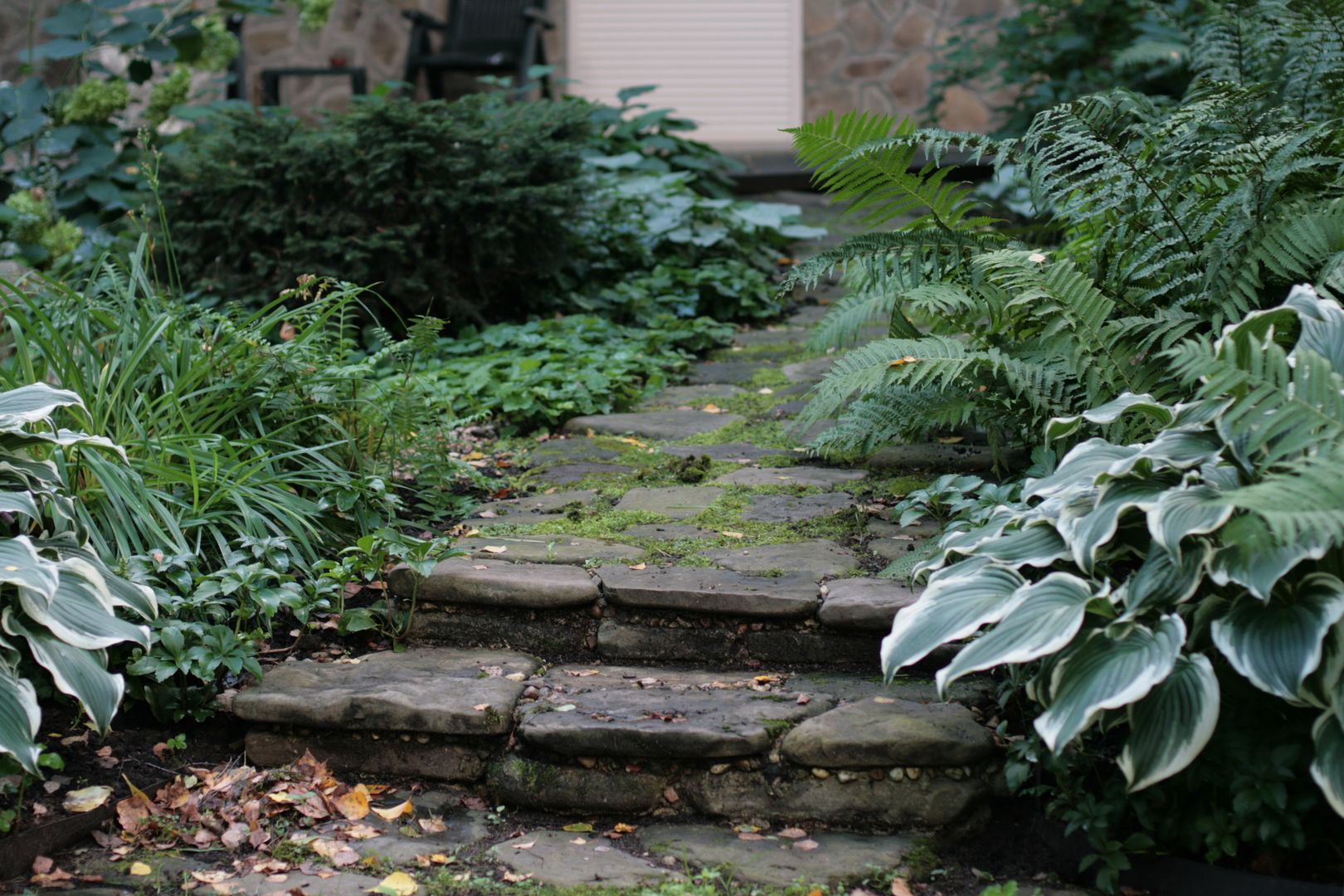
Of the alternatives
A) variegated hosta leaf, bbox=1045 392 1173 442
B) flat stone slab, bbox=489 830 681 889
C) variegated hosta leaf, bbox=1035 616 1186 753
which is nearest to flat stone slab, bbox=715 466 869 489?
variegated hosta leaf, bbox=1045 392 1173 442

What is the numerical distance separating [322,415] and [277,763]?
35.4 inches

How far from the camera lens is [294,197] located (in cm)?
428

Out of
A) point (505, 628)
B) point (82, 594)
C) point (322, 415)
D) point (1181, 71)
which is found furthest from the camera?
point (1181, 71)

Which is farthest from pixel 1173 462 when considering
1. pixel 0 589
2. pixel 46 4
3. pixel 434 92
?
pixel 46 4

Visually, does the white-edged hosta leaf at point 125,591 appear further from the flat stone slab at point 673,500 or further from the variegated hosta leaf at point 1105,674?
the variegated hosta leaf at point 1105,674

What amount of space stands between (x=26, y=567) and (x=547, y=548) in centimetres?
103

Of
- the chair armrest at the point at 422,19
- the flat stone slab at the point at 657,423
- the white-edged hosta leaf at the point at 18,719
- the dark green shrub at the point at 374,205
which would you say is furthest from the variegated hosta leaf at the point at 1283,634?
the chair armrest at the point at 422,19

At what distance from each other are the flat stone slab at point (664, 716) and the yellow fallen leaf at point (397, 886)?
33 cm

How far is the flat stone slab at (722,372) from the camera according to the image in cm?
394

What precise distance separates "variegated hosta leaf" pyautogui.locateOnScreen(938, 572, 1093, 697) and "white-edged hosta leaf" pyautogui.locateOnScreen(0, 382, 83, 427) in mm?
1578

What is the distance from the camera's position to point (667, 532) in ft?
8.66

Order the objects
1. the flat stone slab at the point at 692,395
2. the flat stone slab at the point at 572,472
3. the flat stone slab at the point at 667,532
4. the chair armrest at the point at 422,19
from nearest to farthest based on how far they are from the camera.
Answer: the flat stone slab at the point at 667,532 < the flat stone slab at the point at 572,472 < the flat stone slab at the point at 692,395 < the chair armrest at the point at 422,19

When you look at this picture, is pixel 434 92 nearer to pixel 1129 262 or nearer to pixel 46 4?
pixel 46 4

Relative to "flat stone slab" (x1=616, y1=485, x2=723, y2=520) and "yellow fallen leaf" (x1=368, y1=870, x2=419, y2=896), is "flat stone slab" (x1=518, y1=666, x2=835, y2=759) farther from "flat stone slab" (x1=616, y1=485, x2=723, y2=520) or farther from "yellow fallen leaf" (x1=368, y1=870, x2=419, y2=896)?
"flat stone slab" (x1=616, y1=485, x2=723, y2=520)
